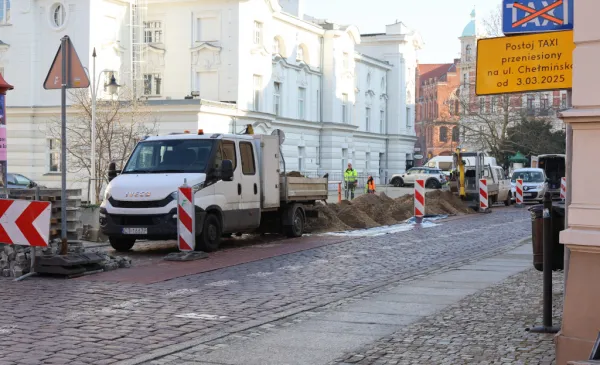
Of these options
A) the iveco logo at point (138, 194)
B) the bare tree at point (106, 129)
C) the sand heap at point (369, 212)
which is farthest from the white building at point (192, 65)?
the iveco logo at point (138, 194)

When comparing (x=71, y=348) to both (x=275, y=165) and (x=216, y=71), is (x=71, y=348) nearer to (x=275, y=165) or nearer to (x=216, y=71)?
(x=275, y=165)

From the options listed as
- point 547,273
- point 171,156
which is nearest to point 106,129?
point 171,156

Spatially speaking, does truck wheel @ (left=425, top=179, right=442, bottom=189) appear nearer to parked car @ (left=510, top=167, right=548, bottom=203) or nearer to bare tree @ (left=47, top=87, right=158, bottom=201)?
parked car @ (left=510, top=167, right=548, bottom=203)

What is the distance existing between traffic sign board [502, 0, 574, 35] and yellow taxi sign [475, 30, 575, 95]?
9 cm

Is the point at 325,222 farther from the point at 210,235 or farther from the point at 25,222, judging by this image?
the point at 25,222

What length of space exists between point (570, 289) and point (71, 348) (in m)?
4.36

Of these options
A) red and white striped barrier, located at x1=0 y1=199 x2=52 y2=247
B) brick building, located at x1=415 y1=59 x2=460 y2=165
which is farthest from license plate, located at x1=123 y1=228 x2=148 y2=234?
brick building, located at x1=415 y1=59 x2=460 y2=165

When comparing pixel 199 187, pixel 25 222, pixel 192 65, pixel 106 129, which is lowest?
pixel 25 222

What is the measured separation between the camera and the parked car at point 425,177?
71.2 m

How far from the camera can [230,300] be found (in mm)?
11445

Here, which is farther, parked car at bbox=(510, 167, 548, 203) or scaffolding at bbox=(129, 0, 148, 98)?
scaffolding at bbox=(129, 0, 148, 98)

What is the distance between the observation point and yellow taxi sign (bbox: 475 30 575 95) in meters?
8.11

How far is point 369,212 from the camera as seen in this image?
1107 inches

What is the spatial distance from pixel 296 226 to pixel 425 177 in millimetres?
51268
